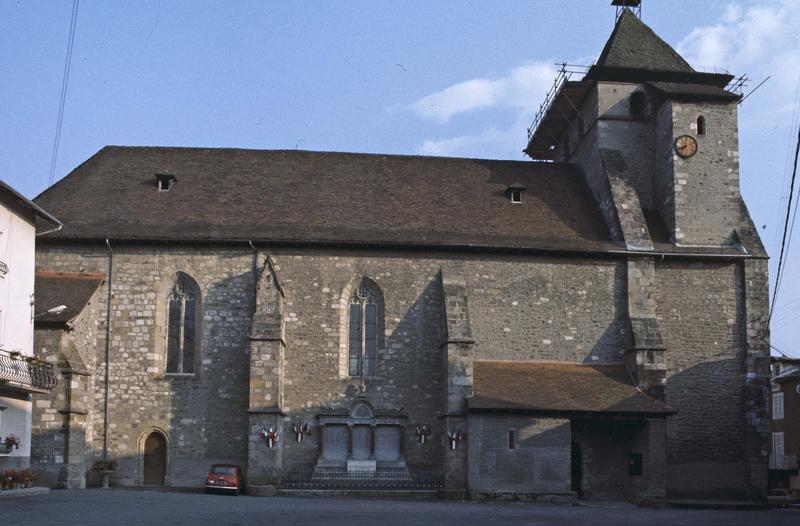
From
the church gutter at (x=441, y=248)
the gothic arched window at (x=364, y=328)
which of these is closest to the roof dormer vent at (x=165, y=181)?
the church gutter at (x=441, y=248)

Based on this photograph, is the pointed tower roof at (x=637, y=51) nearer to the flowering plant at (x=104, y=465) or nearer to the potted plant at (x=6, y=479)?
the flowering plant at (x=104, y=465)

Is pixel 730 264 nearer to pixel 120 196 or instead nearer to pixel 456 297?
pixel 456 297

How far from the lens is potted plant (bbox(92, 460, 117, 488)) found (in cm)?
2995

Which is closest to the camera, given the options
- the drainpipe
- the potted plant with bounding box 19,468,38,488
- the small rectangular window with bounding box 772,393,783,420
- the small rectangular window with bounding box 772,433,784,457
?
the potted plant with bounding box 19,468,38,488

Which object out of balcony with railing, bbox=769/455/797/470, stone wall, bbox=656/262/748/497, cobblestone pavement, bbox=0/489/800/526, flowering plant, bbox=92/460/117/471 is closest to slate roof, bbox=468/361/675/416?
stone wall, bbox=656/262/748/497

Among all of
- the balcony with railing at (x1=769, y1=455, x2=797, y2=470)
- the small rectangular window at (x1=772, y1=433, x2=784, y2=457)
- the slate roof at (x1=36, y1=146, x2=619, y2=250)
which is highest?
the slate roof at (x1=36, y1=146, x2=619, y2=250)

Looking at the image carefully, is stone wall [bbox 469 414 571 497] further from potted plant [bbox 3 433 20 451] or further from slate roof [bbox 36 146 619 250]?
potted plant [bbox 3 433 20 451]

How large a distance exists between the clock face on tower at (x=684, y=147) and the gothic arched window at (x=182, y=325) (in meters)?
17.9

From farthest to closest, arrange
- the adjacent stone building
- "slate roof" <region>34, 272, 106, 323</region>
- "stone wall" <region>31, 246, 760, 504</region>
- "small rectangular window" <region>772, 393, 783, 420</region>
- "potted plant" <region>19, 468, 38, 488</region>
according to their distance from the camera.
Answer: "small rectangular window" <region>772, 393, 783, 420</region> < the adjacent stone building < "stone wall" <region>31, 246, 760, 504</region> < "slate roof" <region>34, 272, 106, 323</region> < "potted plant" <region>19, 468, 38, 488</region>

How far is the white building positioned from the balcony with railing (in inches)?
1507

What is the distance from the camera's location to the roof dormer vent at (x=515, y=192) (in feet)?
115

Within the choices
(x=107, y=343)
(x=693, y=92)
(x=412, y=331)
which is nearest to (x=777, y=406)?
(x=693, y=92)

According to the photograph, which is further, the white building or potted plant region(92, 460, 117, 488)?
potted plant region(92, 460, 117, 488)

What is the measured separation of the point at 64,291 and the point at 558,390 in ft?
53.5
